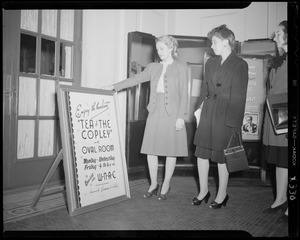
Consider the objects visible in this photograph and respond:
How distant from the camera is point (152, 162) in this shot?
2.31 meters

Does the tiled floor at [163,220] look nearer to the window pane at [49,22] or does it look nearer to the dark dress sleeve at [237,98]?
the dark dress sleeve at [237,98]

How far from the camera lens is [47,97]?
2588mm

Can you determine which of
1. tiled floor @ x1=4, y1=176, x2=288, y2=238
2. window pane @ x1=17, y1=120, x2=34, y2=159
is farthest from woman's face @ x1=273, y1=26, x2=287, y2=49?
window pane @ x1=17, y1=120, x2=34, y2=159

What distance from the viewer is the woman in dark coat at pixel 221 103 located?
1.98 m

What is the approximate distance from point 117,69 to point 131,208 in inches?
58.9

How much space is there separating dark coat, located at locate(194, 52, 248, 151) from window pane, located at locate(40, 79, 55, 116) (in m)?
1.47

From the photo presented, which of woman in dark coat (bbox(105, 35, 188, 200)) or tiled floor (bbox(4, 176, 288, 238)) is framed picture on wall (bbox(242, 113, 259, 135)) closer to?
tiled floor (bbox(4, 176, 288, 238))

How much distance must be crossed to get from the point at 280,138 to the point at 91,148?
1.39 m

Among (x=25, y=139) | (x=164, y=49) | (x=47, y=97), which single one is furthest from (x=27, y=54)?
(x=164, y=49)

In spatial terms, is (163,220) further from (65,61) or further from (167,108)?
(65,61)

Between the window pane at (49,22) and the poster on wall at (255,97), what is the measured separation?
2005mm
